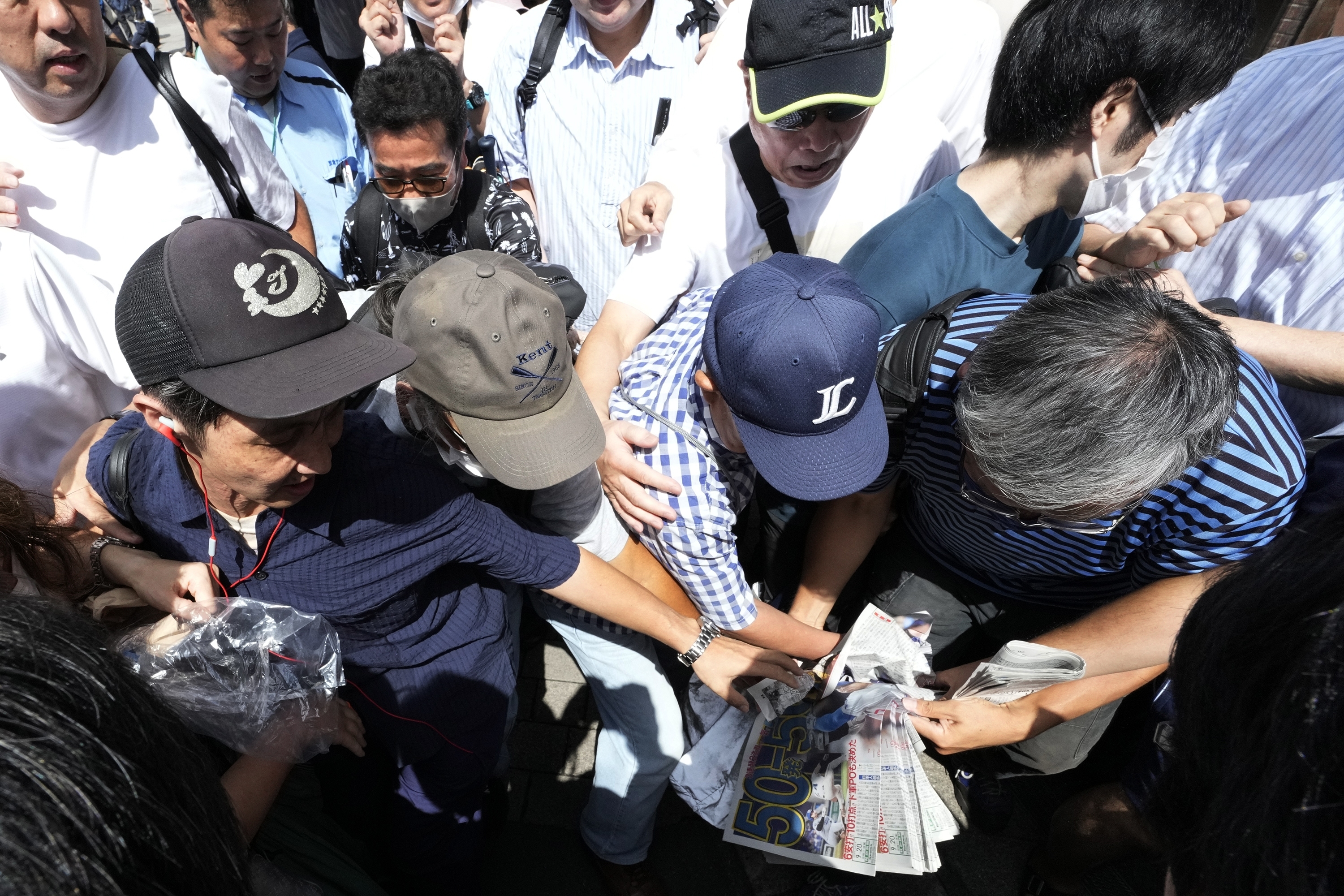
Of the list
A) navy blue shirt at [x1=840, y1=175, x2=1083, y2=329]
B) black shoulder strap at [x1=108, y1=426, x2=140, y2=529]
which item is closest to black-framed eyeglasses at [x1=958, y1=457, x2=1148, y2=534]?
navy blue shirt at [x1=840, y1=175, x2=1083, y2=329]

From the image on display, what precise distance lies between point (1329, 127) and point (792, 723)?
2.29 meters

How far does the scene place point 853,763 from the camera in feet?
6.84

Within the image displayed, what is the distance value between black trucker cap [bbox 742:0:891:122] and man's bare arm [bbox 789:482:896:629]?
3.87 feet

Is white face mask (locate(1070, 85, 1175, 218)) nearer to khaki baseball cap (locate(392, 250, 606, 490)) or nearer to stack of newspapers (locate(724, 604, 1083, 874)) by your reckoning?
stack of newspapers (locate(724, 604, 1083, 874))

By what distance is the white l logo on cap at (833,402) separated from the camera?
1.60m

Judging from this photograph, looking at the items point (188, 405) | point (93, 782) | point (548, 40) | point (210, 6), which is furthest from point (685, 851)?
point (210, 6)

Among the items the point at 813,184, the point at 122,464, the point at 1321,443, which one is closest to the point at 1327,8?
the point at 1321,443

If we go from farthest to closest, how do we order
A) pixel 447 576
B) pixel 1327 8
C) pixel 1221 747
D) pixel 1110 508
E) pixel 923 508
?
1. pixel 1327 8
2. pixel 923 508
3. pixel 447 576
4. pixel 1110 508
5. pixel 1221 747

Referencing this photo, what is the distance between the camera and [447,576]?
188 cm

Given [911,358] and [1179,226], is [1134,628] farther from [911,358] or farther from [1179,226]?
[1179,226]

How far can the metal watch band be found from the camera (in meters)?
1.63

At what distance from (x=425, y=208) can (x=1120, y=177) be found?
94.0 inches

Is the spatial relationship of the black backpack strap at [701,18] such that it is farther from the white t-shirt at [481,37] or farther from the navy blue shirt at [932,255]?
the navy blue shirt at [932,255]

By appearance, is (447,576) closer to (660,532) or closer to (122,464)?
(660,532)
